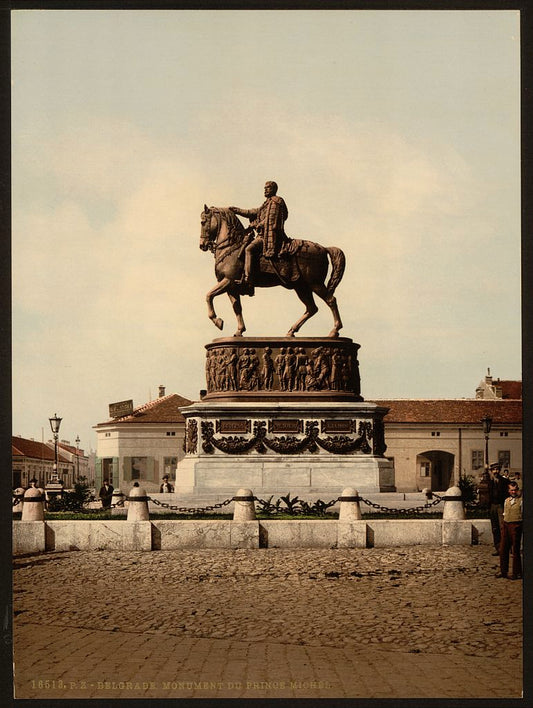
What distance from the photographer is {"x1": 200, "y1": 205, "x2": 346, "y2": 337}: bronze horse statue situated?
25.4m

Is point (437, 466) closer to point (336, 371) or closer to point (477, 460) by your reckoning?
point (477, 460)

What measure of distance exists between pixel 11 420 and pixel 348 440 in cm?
1465

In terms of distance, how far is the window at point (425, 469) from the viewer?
54.3 meters

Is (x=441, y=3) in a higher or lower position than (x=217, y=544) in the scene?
higher

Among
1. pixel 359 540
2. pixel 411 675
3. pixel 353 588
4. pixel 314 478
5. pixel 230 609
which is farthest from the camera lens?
pixel 314 478

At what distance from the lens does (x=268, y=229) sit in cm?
2511

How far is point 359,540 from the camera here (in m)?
17.3

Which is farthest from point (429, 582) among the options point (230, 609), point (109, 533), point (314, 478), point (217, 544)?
point (314, 478)

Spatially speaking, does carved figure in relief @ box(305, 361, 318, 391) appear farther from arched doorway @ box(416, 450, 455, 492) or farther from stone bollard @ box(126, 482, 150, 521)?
arched doorway @ box(416, 450, 455, 492)

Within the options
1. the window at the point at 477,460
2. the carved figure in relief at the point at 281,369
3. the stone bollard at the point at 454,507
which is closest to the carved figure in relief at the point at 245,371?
the carved figure in relief at the point at 281,369

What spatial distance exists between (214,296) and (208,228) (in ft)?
5.44

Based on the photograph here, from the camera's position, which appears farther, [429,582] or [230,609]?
[429,582]

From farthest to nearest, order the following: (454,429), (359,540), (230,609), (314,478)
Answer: (454,429)
(314,478)
(359,540)
(230,609)

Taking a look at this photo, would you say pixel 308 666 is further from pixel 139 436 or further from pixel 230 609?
pixel 139 436
